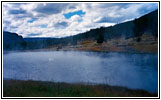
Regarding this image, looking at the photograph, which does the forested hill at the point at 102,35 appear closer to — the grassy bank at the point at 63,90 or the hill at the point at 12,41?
the hill at the point at 12,41

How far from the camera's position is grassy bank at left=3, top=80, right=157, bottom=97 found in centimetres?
780

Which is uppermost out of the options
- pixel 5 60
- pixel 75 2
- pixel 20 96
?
pixel 75 2

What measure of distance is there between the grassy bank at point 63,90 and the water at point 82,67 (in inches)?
29.4

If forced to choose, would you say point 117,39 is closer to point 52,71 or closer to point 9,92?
point 52,71

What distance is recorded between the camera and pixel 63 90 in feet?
27.0

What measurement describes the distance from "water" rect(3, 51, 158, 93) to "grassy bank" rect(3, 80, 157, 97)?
2.45 ft

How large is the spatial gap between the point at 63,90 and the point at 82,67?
8.82 feet

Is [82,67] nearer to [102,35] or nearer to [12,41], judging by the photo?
[102,35]

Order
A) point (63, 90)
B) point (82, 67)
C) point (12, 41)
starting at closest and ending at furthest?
point (63, 90) → point (12, 41) → point (82, 67)

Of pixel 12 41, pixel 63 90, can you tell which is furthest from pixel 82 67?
pixel 12 41

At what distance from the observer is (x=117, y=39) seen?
1085 centimetres

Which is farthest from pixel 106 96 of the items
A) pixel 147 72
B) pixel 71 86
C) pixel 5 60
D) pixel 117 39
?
pixel 5 60

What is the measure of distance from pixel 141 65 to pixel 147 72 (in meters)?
0.92

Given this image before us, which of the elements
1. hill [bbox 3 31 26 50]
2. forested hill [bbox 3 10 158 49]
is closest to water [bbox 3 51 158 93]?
hill [bbox 3 31 26 50]
